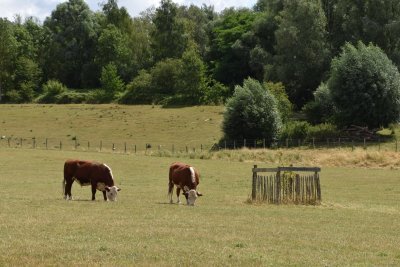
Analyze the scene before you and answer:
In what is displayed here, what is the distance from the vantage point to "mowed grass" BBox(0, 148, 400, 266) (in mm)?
15461

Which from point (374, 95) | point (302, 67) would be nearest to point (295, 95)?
point (302, 67)

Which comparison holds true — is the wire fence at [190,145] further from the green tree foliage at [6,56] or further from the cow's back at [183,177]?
the cow's back at [183,177]

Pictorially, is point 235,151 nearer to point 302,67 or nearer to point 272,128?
point 272,128

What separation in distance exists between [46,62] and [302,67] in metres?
63.1

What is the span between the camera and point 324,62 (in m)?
96.6

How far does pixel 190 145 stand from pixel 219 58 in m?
50.2

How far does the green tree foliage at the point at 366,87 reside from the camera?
274ft

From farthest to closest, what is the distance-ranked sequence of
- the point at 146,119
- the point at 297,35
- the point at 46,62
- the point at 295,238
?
the point at 46,62 < the point at 146,119 < the point at 297,35 < the point at 295,238

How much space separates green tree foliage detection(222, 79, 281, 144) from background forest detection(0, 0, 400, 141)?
0.34m

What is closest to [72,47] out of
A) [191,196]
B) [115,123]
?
[115,123]

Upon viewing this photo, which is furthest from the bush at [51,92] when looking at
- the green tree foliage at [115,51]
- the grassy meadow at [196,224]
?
the grassy meadow at [196,224]

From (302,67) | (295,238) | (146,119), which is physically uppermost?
(302,67)

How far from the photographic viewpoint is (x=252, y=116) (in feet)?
273

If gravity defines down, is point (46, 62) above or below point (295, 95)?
above
